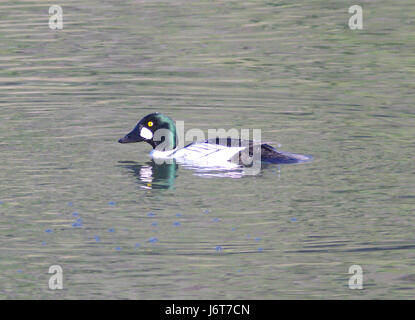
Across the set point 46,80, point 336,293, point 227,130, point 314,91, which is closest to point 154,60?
point 46,80

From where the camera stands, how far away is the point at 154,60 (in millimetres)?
18703

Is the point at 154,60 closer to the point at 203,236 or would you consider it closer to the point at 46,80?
the point at 46,80

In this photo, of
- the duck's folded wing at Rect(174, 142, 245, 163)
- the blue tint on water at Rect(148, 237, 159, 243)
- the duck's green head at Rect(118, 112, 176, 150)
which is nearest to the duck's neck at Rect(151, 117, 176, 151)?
the duck's green head at Rect(118, 112, 176, 150)

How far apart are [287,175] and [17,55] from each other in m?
9.50

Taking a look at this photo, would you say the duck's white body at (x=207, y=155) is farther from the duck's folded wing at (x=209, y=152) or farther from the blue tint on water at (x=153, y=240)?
the blue tint on water at (x=153, y=240)

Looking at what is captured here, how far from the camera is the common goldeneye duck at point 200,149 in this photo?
11.9 m

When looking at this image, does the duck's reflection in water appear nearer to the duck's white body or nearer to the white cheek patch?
the duck's white body

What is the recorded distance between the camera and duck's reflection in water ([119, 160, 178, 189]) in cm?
1091

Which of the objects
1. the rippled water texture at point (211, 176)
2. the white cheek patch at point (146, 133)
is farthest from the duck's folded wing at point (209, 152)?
the white cheek patch at point (146, 133)

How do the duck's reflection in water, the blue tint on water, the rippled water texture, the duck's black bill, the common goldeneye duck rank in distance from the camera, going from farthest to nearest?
the duck's black bill, the common goldeneye duck, the duck's reflection in water, the blue tint on water, the rippled water texture

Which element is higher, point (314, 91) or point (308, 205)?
point (314, 91)

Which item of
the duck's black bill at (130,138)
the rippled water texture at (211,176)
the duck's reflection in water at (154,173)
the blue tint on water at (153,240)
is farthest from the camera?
the duck's black bill at (130,138)
